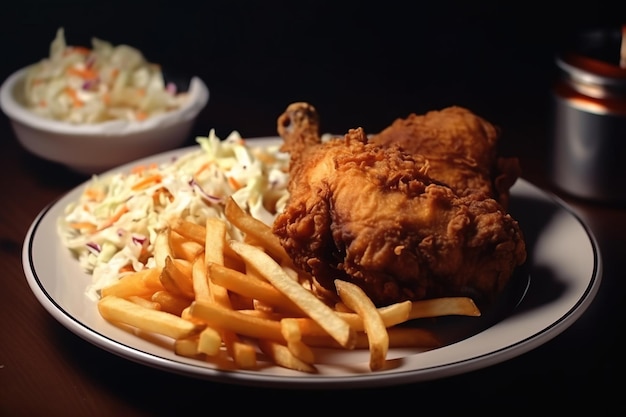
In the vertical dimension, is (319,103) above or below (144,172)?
below

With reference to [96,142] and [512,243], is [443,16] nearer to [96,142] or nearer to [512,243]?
[96,142]

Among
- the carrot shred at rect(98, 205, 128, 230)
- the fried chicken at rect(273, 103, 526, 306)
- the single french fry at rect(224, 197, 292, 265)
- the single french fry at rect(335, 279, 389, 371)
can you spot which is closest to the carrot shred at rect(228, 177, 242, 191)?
the carrot shred at rect(98, 205, 128, 230)

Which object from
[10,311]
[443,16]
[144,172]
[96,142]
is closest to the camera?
[10,311]

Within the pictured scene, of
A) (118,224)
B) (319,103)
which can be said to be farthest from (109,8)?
(118,224)

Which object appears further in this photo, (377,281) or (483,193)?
(483,193)

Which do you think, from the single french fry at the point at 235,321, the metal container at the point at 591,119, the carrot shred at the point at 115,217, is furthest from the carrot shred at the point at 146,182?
the metal container at the point at 591,119

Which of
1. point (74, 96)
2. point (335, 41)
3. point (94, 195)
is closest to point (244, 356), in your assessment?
point (94, 195)

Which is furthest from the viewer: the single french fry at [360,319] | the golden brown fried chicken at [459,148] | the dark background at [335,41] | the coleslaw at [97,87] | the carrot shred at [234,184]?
the dark background at [335,41]

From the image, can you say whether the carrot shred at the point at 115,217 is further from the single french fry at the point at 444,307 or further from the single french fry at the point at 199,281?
the single french fry at the point at 444,307
